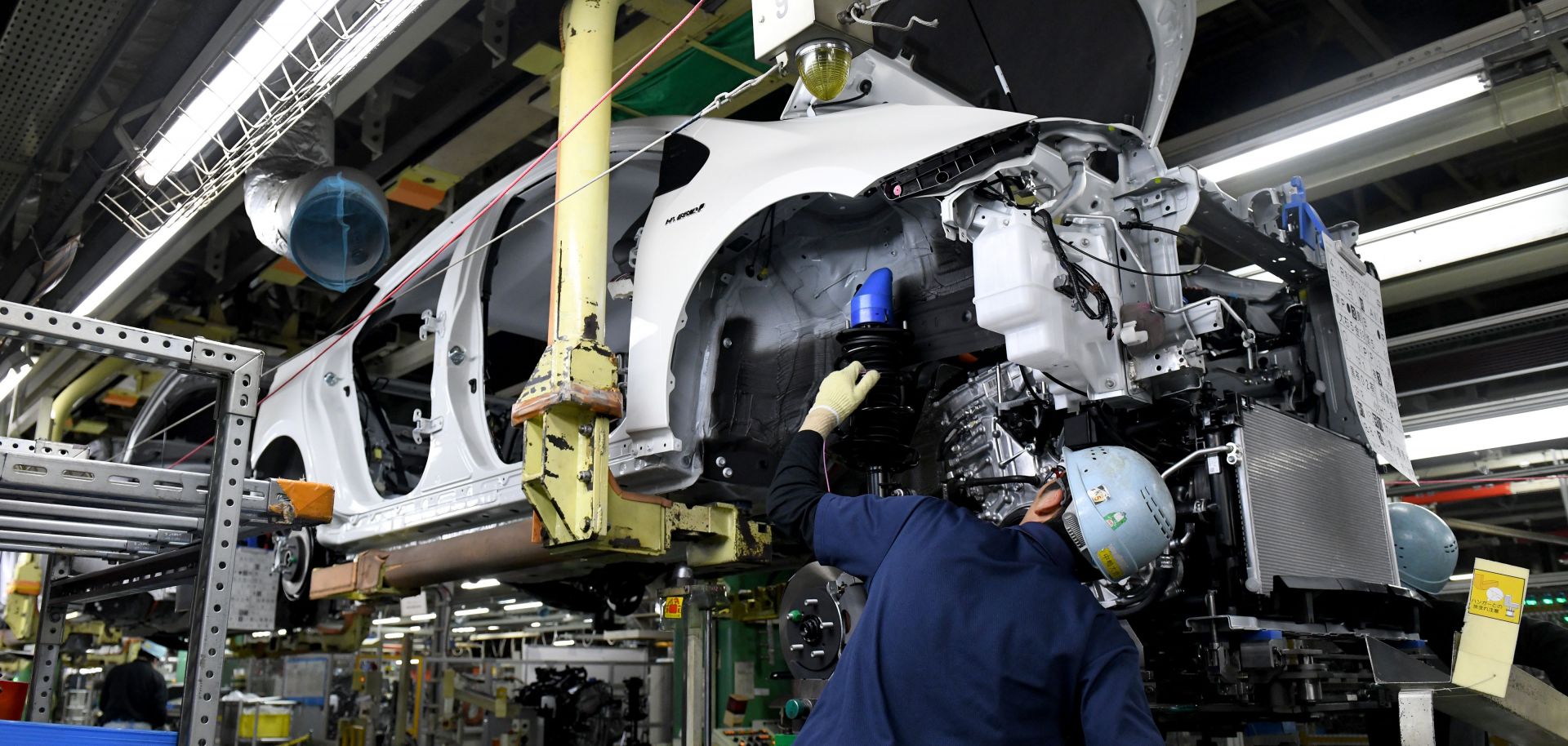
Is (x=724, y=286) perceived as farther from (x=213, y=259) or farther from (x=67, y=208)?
(x=213, y=259)

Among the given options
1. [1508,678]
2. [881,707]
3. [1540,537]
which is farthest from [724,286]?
[1540,537]

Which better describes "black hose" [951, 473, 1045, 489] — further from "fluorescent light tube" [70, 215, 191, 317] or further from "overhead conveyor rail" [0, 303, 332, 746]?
"fluorescent light tube" [70, 215, 191, 317]

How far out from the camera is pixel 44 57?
448 cm

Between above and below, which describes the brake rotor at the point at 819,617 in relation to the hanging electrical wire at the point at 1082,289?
below

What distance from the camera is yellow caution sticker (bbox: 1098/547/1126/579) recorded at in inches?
85.4

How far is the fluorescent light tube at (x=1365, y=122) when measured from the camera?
3965 mm

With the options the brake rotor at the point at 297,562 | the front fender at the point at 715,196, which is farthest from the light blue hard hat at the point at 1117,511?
the brake rotor at the point at 297,562

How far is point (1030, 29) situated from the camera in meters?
3.39

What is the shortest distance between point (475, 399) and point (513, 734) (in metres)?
6.59

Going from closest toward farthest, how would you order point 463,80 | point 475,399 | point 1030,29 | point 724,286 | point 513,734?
point 1030,29, point 724,286, point 475,399, point 463,80, point 513,734

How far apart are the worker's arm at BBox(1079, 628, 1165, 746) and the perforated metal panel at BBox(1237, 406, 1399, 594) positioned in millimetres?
722

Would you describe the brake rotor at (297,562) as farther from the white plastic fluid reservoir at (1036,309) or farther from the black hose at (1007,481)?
the white plastic fluid reservoir at (1036,309)

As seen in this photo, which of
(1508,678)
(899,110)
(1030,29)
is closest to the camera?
(1508,678)

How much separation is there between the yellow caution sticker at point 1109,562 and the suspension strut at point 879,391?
0.90 metres
